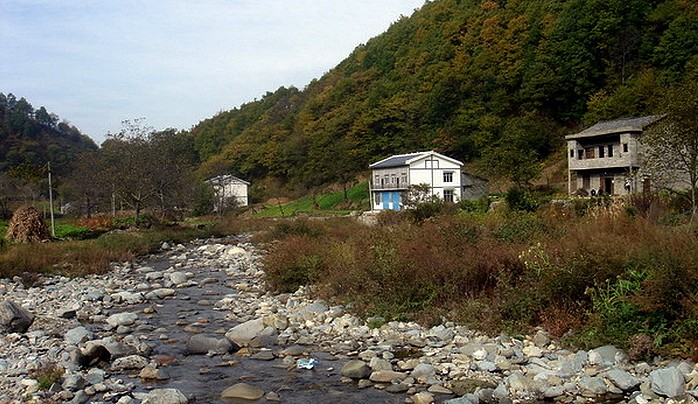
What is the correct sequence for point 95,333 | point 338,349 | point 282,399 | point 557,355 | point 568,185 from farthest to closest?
1. point 568,185
2. point 95,333
3. point 338,349
4. point 557,355
5. point 282,399

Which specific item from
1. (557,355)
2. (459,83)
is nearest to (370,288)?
(557,355)

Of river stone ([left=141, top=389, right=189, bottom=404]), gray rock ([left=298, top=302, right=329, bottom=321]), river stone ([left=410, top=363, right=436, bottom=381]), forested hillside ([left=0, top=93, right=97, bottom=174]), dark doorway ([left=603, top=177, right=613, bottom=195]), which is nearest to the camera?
river stone ([left=141, top=389, right=189, bottom=404])

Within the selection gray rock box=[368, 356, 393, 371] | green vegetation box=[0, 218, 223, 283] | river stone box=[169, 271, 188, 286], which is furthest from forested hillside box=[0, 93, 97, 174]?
gray rock box=[368, 356, 393, 371]

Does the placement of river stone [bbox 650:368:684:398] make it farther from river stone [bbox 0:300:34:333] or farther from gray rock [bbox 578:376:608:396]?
river stone [bbox 0:300:34:333]

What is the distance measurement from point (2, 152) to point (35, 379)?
70.7 meters

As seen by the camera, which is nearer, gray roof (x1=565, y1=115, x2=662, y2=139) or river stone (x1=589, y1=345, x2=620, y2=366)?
river stone (x1=589, y1=345, x2=620, y2=366)

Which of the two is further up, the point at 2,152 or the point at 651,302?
the point at 2,152

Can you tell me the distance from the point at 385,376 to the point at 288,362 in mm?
2011

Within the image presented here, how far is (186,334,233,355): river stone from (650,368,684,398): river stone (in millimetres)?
7136

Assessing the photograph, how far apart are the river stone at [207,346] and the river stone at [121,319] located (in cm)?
305

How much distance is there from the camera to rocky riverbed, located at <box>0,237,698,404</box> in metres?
8.30

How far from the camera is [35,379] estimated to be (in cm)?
909

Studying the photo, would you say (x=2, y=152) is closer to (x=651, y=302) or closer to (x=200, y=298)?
(x=200, y=298)

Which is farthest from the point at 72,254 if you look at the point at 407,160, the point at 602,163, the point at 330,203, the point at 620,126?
the point at 330,203
